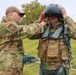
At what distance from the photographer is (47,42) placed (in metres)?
6.76

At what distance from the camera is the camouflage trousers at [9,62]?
6.75 metres

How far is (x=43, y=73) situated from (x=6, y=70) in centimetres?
72

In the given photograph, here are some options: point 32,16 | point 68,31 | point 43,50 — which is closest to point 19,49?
point 43,50

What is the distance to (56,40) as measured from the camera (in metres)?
6.70

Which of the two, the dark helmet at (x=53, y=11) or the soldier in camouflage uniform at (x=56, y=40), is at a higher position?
the dark helmet at (x=53, y=11)

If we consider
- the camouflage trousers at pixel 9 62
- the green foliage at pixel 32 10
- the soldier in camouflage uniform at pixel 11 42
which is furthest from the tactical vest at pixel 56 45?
the green foliage at pixel 32 10

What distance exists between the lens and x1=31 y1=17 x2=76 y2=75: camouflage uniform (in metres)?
6.64

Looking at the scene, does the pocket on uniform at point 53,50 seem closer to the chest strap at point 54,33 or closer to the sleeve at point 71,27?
the chest strap at point 54,33

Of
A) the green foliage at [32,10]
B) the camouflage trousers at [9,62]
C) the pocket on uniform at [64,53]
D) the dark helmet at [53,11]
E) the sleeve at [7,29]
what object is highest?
the dark helmet at [53,11]

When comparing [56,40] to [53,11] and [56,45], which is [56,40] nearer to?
[56,45]

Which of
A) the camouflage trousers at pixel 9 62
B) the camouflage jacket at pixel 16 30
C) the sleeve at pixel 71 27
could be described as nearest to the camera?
the camouflage jacket at pixel 16 30

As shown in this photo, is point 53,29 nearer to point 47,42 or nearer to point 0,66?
point 47,42

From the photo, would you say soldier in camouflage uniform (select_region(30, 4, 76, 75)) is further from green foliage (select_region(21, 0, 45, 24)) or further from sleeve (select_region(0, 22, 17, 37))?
green foliage (select_region(21, 0, 45, 24))

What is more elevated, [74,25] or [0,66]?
[74,25]
